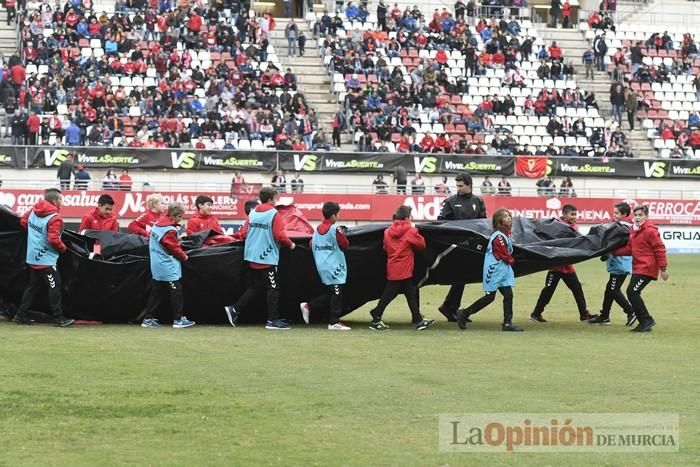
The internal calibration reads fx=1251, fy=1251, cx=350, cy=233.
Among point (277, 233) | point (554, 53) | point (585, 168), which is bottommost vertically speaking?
point (585, 168)

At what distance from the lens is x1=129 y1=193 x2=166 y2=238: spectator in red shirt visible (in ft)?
54.7

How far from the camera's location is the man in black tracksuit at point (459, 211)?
670 inches

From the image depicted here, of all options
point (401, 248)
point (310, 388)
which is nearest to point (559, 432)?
point (310, 388)

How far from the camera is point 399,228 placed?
52.1ft

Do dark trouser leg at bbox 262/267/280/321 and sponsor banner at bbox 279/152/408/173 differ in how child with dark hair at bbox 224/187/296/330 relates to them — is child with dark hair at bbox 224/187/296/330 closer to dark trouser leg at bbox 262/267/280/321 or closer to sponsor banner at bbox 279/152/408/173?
dark trouser leg at bbox 262/267/280/321

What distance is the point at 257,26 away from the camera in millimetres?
48188

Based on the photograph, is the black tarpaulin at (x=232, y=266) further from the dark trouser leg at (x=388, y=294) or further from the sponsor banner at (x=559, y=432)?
the sponsor banner at (x=559, y=432)

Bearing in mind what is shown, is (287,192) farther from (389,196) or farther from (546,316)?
(546,316)

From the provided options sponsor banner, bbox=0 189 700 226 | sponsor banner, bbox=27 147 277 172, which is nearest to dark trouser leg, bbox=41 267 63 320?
sponsor banner, bbox=0 189 700 226

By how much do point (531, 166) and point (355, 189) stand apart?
21.8 feet

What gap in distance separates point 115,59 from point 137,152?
611cm

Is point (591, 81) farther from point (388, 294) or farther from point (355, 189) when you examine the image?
point (388, 294)

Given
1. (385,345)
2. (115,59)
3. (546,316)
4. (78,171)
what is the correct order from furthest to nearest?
(115,59) < (78,171) < (546,316) < (385,345)

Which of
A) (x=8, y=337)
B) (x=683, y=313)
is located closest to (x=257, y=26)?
(x=683, y=313)
